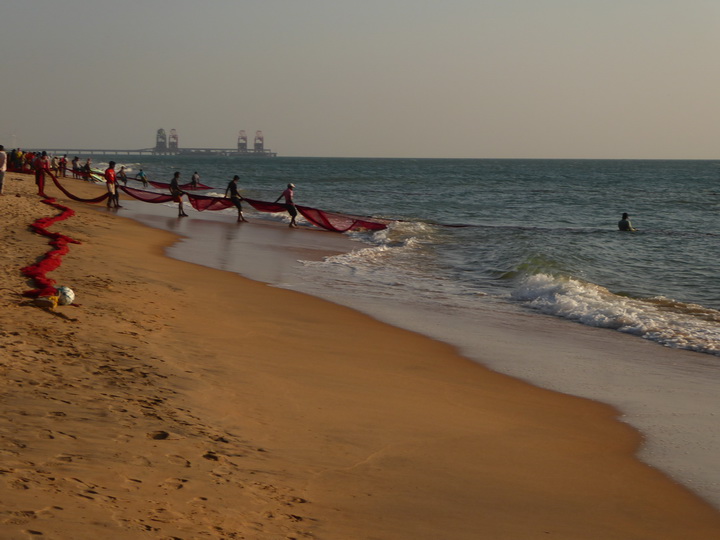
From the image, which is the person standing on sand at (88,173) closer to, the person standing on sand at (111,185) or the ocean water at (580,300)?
the ocean water at (580,300)

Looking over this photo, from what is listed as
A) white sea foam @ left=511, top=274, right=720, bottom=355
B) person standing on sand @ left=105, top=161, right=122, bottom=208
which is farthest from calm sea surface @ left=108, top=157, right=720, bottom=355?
person standing on sand @ left=105, top=161, right=122, bottom=208

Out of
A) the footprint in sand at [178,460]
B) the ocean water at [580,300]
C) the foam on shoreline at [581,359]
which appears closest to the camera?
the footprint in sand at [178,460]

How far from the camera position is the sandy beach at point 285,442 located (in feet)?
12.7

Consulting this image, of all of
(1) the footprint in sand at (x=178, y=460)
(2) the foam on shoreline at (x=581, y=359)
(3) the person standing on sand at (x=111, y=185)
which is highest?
(3) the person standing on sand at (x=111, y=185)

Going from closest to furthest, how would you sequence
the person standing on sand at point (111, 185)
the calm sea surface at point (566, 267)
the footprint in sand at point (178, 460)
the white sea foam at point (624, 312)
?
the footprint in sand at point (178, 460) < the white sea foam at point (624, 312) < the calm sea surface at point (566, 267) < the person standing on sand at point (111, 185)

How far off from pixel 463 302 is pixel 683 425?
5930mm

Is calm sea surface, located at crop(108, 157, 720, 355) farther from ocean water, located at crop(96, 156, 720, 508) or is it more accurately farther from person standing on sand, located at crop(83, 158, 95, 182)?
person standing on sand, located at crop(83, 158, 95, 182)

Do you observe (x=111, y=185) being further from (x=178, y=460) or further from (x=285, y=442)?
(x=178, y=460)

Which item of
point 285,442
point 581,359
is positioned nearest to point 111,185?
point 581,359

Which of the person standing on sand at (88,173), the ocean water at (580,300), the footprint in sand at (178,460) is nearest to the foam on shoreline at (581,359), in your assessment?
the ocean water at (580,300)

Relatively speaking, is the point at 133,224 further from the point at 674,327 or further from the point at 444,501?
the point at 444,501

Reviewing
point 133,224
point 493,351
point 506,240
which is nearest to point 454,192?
point 506,240

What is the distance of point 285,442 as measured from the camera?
16.6ft

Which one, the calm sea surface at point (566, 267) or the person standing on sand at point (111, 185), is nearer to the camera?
the calm sea surface at point (566, 267)
